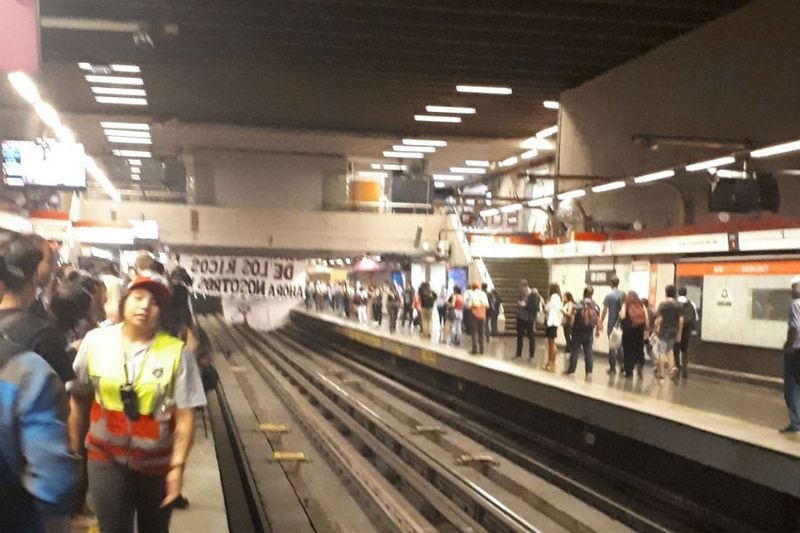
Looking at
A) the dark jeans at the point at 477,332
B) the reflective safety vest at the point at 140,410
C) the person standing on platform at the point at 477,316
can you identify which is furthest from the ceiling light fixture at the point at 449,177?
the reflective safety vest at the point at 140,410

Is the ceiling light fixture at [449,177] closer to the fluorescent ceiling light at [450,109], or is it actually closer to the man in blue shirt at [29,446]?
the fluorescent ceiling light at [450,109]

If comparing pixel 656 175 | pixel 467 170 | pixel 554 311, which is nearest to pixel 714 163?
pixel 656 175

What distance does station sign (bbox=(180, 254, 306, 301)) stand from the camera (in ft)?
88.6

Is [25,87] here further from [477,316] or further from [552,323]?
[552,323]

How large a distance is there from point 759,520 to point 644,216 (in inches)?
417

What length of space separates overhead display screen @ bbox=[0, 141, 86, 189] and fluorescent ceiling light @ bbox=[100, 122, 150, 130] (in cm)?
740

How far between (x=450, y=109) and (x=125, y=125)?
34.0 ft

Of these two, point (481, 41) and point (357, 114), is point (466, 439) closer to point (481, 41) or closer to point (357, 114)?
point (481, 41)

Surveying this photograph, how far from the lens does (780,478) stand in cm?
818

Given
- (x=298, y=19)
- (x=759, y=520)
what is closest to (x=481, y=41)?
(x=298, y=19)

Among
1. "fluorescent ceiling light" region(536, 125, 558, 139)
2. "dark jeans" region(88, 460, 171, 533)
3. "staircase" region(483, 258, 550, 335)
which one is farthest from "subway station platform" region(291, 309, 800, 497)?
"staircase" region(483, 258, 550, 335)

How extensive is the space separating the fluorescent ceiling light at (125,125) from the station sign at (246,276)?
4.08 metres

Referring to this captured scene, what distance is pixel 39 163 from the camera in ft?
63.6

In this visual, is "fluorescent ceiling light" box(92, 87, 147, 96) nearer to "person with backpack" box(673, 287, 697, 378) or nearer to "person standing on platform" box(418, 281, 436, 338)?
"person standing on platform" box(418, 281, 436, 338)
